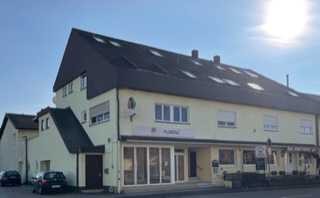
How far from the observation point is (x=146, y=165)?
84.8 feet

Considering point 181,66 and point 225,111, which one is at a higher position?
point 181,66

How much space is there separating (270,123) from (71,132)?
48.8 feet

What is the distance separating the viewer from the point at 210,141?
93.4 feet

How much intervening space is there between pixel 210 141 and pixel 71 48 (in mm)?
12465

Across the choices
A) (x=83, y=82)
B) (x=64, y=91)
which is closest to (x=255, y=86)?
(x=83, y=82)

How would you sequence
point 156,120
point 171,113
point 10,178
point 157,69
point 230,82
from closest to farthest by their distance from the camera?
point 156,120, point 171,113, point 157,69, point 230,82, point 10,178

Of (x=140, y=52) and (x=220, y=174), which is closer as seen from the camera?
(x=220, y=174)

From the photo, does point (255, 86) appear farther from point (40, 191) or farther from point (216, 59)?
point (40, 191)

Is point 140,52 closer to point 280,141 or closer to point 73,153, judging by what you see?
point 73,153

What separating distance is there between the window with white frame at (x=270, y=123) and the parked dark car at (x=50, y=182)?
50.6 feet

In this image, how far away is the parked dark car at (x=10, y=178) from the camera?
1421 inches

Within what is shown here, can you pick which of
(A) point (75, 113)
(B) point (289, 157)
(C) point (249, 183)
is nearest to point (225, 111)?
(C) point (249, 183)

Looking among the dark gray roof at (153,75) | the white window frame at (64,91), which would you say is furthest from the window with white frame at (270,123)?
the white window frame at (64,91)

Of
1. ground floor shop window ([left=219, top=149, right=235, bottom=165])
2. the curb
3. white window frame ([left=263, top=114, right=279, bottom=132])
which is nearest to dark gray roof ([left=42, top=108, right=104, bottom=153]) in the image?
the curb
